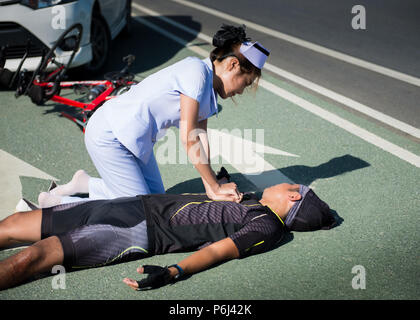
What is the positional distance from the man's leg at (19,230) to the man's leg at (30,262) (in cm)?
28

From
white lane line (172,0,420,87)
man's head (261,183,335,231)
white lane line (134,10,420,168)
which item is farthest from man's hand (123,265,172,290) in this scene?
white lane line (172,0,420,87)

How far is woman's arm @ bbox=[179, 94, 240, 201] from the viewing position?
342cm

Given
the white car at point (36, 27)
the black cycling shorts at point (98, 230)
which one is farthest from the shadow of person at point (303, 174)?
the white car at point (36, 27)

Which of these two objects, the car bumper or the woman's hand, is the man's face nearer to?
the woman's hand

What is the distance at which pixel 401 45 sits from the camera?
884cm

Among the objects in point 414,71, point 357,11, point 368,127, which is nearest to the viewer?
point 368,127

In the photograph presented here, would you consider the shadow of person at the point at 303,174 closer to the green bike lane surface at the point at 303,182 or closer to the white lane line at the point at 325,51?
the green bike lane surface at the point at 303,182

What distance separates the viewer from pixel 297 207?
3.71 m

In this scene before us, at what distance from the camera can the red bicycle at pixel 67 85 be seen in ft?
19.0

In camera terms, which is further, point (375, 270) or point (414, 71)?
point (414, 71)

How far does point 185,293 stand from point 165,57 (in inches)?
226

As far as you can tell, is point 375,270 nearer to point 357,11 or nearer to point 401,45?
point 401,45

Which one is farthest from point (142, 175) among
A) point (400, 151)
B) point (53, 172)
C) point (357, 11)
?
point (357, 11)

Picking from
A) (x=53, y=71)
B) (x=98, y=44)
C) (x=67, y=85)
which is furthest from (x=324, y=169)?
(x=98, y=44)
